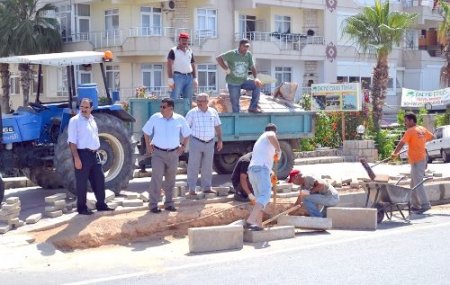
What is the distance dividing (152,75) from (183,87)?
21835 millimetres

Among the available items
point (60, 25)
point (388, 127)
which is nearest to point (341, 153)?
point (388, 127)

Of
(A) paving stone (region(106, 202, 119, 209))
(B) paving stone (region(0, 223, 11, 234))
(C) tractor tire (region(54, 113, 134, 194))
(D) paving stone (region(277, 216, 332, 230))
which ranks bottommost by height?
(D) paving stone (region(277, 216, 332, 230))

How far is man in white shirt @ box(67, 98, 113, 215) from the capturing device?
34.9 ft

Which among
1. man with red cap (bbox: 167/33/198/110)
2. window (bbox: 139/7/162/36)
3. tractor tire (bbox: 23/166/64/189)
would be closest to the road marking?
man with red cap (bbox: 167/33/198/110)

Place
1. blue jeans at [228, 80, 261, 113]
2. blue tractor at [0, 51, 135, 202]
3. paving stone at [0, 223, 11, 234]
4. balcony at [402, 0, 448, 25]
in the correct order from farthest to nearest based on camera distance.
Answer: balcony at [402, 0, 448, 25]
blue jeans at [228, 80, 261, 113]
blue tractor at [0, 51, 135, 202]
paving stone at [0, 223, 11, 234]

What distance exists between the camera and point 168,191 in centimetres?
1138

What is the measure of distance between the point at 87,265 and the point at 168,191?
2559mm

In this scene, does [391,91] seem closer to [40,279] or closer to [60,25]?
[60,25]

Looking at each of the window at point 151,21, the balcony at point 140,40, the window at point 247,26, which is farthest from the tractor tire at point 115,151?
the window at point 247,26

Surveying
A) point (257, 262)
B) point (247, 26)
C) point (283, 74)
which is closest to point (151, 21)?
point (247, 26)

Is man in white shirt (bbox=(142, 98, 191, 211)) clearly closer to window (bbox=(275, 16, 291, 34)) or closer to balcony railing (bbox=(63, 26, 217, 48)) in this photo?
balcony railing (bbox=(63, 26, 217, 48))

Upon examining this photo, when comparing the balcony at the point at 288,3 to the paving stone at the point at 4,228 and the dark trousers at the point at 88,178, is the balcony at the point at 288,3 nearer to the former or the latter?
the dark trousers at the point at 88,178

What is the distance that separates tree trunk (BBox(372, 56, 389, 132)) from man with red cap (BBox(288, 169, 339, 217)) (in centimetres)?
1437

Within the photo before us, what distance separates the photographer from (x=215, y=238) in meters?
9.85
